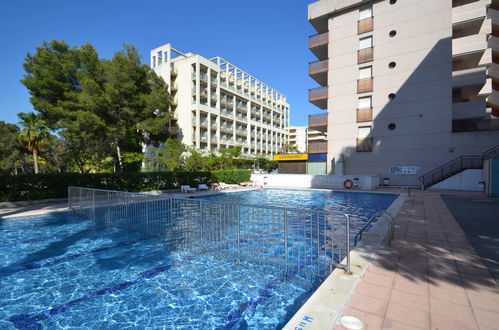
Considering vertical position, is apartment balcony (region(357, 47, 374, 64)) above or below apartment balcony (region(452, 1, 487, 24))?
below

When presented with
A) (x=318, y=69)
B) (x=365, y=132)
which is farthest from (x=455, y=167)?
(x=318, y=69)

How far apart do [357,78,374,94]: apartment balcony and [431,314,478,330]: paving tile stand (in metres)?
25.7

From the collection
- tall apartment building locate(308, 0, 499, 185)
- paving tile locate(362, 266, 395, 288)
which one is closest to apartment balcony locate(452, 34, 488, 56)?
tall apartment building locate(308, 0, 499, 185)

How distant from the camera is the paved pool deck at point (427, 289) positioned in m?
2.81

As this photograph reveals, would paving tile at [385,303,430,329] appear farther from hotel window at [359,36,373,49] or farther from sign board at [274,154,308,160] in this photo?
sign board at [274,154,308,160]

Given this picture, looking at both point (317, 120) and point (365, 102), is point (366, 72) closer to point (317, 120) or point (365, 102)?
point (365, 102)

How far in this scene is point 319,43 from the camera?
27.7 metres

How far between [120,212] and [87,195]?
3157mm

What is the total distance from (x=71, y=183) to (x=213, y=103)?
122 ft

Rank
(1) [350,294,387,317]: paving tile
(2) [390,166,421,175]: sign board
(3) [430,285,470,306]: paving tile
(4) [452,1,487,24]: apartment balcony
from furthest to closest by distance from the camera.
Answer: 1. (2) [390,166,421,175]: sign board
2. (4) [452,1,487,24]: apartment balcony
3. (3) [430,285,470,306]: paving tile
4. (1) [350,294,387,317]: paving tile

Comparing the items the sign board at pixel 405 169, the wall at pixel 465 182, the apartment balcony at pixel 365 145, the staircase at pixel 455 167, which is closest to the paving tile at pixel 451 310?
the wall at pixel 465 182

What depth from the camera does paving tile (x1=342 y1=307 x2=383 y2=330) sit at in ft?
8.82

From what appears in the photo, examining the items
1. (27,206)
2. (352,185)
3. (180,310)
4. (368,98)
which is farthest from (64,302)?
(368,98)

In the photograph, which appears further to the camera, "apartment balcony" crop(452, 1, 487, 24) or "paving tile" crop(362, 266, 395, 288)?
"apartment balcony" crop(452, 1, 487, 24)
